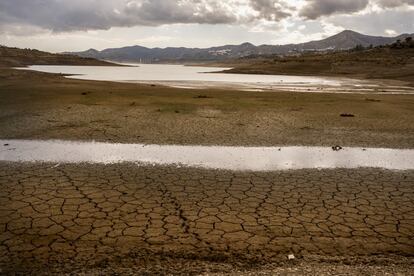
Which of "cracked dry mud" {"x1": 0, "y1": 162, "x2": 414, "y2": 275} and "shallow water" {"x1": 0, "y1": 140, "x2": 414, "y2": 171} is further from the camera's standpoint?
"shallow water" {"x1": 0, "y1": 140, "x2": 414, "y2": 171}

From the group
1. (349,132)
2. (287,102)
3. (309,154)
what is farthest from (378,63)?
(309,154)

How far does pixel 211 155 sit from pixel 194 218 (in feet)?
14.6

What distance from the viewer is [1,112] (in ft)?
56.2

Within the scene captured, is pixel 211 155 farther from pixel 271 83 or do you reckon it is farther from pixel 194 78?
pixel 194 78

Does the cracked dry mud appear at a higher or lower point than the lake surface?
lower

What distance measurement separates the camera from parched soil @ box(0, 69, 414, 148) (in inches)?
526

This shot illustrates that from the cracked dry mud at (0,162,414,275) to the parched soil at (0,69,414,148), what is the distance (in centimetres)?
396

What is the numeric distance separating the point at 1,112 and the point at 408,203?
15442 mm

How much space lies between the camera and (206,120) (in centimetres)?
1641

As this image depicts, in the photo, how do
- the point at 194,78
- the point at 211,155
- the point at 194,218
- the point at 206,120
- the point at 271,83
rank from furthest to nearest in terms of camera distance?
the point at 194,78
the point at 271,83
the point at 206,120
the point at 211,155
the point at 194,218

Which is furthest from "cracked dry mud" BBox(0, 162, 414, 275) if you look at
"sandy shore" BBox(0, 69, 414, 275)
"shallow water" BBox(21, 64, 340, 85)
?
"shallow water" BBox(21, 64, 340, 85)

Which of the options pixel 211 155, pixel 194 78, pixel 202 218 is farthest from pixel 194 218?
pixel 194 78

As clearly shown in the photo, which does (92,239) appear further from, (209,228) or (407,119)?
(407,119)

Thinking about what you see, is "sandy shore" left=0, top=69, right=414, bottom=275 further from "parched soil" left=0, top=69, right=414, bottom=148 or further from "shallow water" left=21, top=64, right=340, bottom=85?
"shallow water" left=21, top=64, right=340, bottom=85
